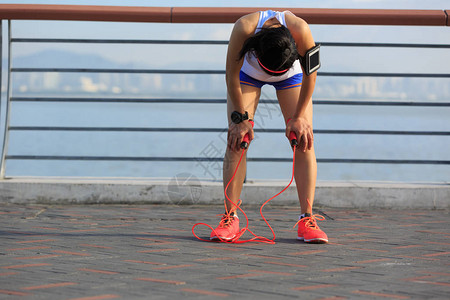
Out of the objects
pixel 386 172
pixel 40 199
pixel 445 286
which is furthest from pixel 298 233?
pixel 386 172

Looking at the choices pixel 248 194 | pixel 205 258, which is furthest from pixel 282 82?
pixel 248 194

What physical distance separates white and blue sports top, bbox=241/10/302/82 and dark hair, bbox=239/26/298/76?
0.09 m

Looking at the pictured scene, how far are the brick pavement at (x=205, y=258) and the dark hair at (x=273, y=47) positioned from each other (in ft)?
2.81

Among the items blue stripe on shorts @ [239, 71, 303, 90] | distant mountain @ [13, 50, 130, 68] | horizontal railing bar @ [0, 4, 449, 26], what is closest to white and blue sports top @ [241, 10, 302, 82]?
blue stripe on shorts @ [239, 71, 303, 90]

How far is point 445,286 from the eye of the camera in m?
2.14

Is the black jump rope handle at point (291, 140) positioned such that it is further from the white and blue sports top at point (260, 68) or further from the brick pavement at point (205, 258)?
the brick pavement at point (205, 258)

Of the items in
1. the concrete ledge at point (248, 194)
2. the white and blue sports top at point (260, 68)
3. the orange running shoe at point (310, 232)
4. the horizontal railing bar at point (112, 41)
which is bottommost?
the concrete ledge at point (248, 194)

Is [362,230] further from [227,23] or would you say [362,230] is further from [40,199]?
[40,199]

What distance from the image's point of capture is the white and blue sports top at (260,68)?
114 inches

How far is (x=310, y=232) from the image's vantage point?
2.95m

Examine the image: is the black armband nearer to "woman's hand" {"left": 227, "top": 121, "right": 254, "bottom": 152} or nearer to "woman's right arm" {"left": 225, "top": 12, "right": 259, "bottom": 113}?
"woman's right arm" {"left": 225, "top": 12, "right": 259, "bottom": 113}

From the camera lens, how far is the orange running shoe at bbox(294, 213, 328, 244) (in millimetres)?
2926

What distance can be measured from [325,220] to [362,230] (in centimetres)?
35

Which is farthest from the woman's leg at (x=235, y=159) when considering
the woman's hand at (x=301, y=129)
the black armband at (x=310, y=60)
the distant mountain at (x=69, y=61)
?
the distant mountain at (x=69, y=61)
